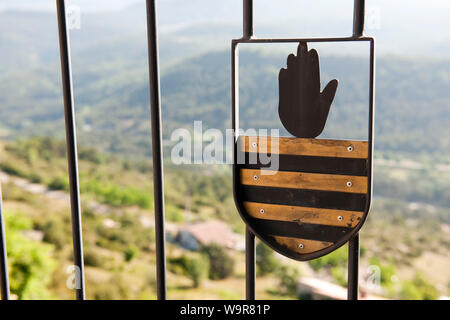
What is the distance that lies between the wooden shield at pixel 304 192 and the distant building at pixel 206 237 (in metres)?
17.5

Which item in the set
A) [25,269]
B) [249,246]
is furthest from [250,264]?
[25,269]

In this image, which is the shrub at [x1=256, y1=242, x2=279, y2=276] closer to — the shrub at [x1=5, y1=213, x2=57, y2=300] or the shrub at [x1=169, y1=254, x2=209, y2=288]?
the shrub at [x1=169, y1=254, x2=209, y2=288]

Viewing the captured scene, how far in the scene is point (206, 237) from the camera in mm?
18594

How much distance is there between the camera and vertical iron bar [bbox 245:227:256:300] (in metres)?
0.75

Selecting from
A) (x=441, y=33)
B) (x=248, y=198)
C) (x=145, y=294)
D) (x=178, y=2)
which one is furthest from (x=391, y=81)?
(x=248, y=198)

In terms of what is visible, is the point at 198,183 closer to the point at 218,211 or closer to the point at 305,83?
the point at 218,211

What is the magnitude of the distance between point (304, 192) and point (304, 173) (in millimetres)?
32

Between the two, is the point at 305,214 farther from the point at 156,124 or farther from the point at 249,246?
the point at 156,124

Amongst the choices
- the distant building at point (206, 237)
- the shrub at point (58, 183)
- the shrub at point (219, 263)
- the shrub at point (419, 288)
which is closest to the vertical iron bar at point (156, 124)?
the shrub at point (219, 263)

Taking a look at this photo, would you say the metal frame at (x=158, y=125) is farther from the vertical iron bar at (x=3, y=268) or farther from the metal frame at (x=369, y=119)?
the vertical iron bar at (x=3, y=268)

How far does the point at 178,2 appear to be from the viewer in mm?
20156

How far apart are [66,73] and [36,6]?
22.8 m

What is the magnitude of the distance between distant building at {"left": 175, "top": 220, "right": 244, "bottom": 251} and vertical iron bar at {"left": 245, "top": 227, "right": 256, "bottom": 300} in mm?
17444

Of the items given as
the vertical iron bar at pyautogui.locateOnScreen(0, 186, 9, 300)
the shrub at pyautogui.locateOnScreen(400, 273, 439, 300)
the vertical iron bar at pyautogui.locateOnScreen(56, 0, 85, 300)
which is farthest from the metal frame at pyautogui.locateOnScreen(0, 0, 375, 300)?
the shrub at pyautogui.locateOnScreen(400, 273, 439, 300)
